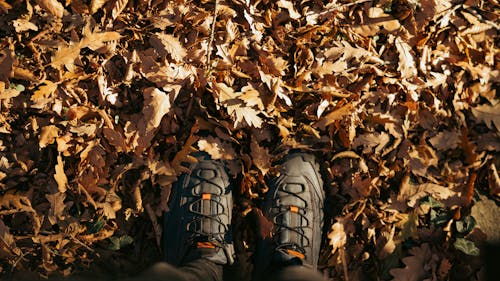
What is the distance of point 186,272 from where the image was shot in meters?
2.42

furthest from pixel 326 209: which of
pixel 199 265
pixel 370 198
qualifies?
pixel 199 265

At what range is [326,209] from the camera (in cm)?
288

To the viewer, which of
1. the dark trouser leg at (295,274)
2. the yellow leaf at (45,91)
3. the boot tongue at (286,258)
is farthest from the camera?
the yellow leaf at (45,91)

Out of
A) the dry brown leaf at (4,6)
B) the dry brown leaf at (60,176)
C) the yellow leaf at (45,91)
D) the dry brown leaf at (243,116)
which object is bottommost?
the dry brown leaf at (60,176)

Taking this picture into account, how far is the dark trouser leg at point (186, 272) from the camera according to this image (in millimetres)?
2098

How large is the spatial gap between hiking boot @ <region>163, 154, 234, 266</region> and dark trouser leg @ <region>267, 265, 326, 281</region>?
14.1 inches

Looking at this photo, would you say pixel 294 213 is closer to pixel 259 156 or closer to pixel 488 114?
pixel 259 156

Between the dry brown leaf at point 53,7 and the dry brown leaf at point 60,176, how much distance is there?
0.85 metres

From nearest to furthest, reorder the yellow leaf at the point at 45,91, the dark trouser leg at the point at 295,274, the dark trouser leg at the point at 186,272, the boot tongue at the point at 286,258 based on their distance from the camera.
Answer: the dark trouser leg at the point at 186,272 < the dark trouser leg at the point at 295,274 < the boot tongue at the point at 286,258 < the yellow leaf at the point at 45,91

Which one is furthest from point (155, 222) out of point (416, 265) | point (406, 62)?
point (406, 62)

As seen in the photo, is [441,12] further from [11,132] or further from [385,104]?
[11,132]

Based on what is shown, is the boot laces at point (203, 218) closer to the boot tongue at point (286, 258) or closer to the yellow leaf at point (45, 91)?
the boot tongue at point (286, 258)

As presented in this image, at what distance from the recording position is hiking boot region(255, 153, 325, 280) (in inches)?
107

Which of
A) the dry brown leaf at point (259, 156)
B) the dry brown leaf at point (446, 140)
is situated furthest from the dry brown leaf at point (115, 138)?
the dry brown leaf at point (446, 140)
